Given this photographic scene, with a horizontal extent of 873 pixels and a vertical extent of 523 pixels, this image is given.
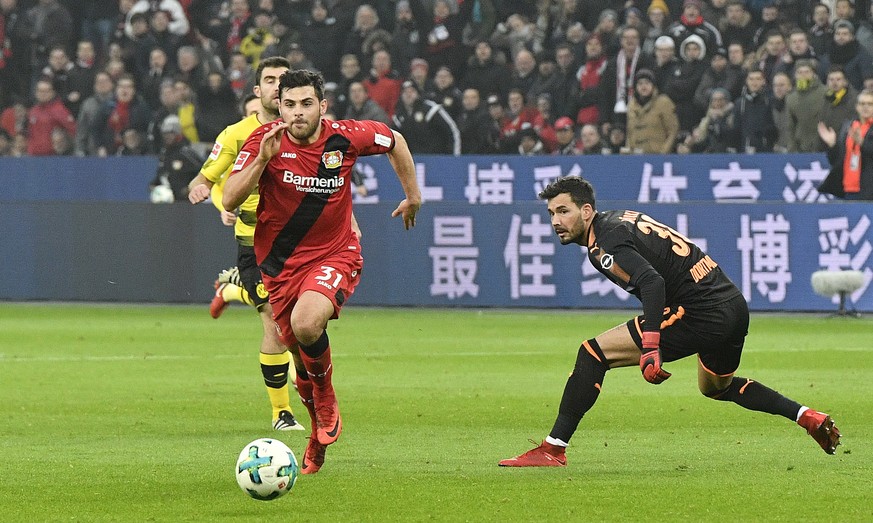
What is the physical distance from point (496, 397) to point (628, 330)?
12.6 feet

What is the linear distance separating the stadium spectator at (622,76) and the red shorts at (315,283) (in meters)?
13.3

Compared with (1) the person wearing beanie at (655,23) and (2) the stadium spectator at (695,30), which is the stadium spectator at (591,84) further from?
(2) the stadium spectator at (695,30)

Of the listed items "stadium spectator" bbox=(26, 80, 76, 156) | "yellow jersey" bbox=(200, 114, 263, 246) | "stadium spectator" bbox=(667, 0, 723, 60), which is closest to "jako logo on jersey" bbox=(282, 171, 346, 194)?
"yellow jersey" bbox=(200, 114, 263, 246)

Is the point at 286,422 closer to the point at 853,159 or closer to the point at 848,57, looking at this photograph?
the point at 853,159

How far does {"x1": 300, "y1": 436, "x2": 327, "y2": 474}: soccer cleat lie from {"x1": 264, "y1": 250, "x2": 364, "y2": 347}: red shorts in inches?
23.9

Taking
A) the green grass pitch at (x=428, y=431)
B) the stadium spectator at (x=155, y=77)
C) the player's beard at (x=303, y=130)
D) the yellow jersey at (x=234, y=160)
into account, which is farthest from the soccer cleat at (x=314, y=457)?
the stadium spectator at (x=155, y=77)

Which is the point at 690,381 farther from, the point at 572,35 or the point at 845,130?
the point at 572,35

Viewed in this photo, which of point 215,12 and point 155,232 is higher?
point 215,12

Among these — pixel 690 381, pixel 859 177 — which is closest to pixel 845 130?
pixel 859 177

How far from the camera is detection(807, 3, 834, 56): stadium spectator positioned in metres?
20.8

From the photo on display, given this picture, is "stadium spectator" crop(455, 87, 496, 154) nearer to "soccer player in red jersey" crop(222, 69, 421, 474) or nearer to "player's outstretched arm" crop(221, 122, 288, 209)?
"soccer player in red jersey" crop(222, 69, 421, 474)

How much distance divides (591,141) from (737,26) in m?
2.41

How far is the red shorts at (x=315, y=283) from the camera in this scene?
855 centimetres

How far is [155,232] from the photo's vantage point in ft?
73.6
